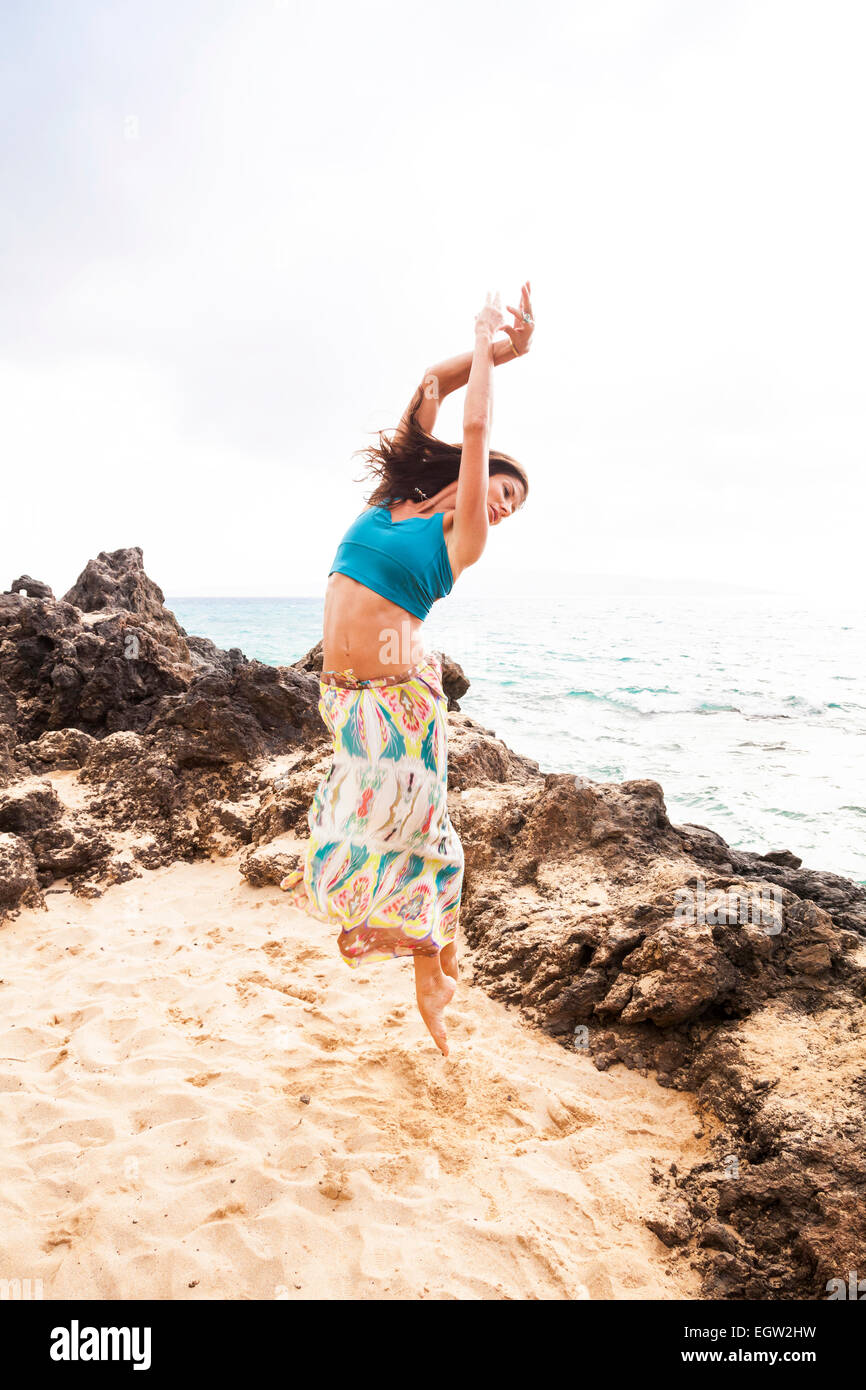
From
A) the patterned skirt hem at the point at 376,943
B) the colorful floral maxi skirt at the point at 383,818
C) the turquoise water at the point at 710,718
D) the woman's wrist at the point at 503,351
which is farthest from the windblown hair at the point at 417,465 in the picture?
the turquoise water at the point at 710,718

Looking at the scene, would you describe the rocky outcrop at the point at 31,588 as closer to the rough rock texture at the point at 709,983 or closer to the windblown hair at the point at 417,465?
the rough rock texture at the point at 709,983

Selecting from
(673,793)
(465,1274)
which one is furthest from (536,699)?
(465,1274)

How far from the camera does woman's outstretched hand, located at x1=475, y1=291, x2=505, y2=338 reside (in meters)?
2.36

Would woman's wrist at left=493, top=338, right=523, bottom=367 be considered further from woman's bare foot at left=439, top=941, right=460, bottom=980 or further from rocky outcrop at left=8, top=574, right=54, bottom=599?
rocky outcrop at left=8, top=574, right=54, bottom=599

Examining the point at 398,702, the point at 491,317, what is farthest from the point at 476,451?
the point at 398,702

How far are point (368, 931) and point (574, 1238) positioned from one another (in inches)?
44.2

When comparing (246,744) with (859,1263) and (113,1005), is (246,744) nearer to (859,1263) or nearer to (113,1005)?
(113,1005)

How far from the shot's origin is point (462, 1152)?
2629mm

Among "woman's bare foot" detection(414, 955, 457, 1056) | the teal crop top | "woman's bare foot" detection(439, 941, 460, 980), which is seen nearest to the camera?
the teal crop top

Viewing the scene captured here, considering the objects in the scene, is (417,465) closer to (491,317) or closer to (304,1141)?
(491,317)

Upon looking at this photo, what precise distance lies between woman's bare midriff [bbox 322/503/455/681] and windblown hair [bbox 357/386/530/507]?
86 mm

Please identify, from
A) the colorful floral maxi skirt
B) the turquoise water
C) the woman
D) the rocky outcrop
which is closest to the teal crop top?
the woman

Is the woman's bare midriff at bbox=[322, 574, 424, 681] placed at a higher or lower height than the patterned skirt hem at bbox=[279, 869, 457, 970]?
higher

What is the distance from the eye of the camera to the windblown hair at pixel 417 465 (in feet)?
8.54
